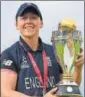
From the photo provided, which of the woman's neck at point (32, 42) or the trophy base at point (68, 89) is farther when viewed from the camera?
the woman's neck at point (32, 42)

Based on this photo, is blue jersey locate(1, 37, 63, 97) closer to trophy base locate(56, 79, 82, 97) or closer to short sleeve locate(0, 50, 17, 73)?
short sleeve locate(0, 50, 17, 73)

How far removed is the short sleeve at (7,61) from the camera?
23.4 feet

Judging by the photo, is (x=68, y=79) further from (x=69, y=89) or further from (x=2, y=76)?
(x=2, y=76)

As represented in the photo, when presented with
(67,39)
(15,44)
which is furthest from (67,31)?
(15,44)

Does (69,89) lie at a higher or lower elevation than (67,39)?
lower

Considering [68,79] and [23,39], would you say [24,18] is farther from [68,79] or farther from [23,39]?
[68,79]

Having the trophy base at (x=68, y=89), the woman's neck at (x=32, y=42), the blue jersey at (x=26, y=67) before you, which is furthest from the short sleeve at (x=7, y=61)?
the trophy base at (x=68, y=89)

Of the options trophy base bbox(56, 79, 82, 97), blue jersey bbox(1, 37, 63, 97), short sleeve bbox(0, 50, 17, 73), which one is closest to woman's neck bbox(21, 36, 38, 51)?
blue jersey bbox(1, 37, 63, 97)

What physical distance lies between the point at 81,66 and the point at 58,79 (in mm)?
256

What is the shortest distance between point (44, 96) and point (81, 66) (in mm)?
551

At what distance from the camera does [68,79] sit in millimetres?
7121

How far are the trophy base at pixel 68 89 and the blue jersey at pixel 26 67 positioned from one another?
18 cm

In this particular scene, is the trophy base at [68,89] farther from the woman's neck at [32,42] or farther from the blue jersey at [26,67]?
the woman's neck at [32,42]

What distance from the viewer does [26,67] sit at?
23.5 feet
